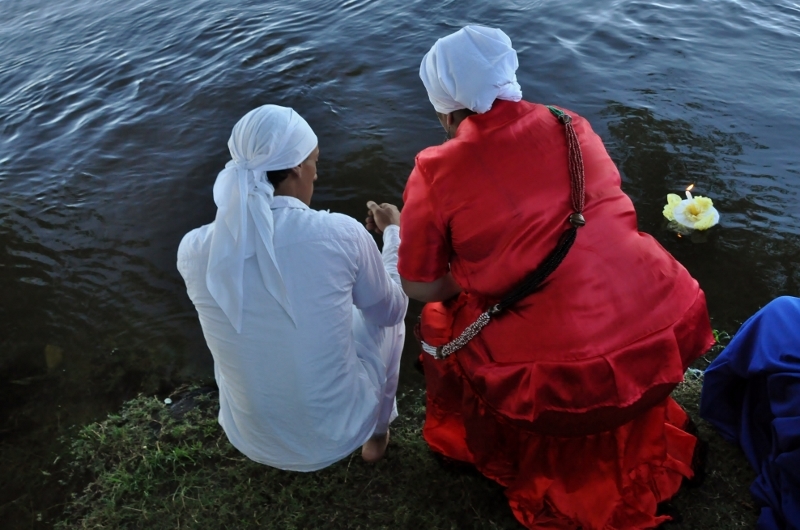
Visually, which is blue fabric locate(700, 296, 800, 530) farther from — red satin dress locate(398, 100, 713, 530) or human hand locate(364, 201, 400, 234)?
human hand locate(364, 201, 400, 234)

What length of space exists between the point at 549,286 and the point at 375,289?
0.75 metres

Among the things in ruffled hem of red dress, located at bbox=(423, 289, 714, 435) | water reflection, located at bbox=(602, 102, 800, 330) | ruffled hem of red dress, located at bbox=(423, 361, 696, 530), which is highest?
ruffled hem of red dress, located at bbox=(423, 289, 714, 435)

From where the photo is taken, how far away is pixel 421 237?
2.07 meters

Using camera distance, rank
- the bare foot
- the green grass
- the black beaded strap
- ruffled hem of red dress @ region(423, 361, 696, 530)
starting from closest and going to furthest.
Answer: the black beaded strap, ruffled hem of red dress @ region(423, 361, 696, 530), the green grass, the bare foot

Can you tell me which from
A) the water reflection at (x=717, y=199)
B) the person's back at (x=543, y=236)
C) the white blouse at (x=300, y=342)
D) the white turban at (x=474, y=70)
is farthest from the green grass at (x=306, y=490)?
the white turban at (x=474, y=70)

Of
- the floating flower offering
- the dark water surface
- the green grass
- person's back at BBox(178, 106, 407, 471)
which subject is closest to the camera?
person's back at BBox(178, 106, 407, 471)

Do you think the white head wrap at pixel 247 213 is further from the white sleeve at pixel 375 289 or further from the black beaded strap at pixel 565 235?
the black beaded strap at pixel 565 235

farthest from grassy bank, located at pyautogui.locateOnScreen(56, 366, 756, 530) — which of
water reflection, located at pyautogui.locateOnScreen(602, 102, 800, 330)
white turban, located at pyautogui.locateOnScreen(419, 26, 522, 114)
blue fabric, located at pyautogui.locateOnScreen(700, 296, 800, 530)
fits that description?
white turban, located at pyautogui.locateOnScreen(419, 26, 522, 114)

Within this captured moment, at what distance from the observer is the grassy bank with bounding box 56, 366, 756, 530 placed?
2439mm

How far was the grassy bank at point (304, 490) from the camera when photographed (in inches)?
96.0

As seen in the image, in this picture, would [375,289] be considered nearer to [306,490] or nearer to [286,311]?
[286,311]

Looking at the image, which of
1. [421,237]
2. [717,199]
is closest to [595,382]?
[421,237]

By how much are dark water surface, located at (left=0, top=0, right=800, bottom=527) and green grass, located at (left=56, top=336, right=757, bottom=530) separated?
18.1 inches

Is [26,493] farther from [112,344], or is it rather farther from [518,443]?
[518,443]
